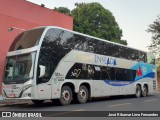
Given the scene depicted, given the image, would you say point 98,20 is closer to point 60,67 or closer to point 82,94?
point 82,94

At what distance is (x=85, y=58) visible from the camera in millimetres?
16750

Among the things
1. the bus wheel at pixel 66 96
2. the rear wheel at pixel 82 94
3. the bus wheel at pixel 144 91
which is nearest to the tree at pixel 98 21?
the bus wheel at pixel 144 91

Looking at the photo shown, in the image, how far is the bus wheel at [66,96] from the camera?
1488 cm

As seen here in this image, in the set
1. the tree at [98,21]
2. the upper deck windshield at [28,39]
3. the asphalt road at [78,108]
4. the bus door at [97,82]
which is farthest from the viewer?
the tree at [98,21]

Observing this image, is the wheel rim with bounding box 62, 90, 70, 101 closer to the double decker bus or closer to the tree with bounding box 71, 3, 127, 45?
the double decker bus

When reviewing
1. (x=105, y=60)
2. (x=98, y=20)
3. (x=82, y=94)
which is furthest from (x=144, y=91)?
(x=98, y=20)

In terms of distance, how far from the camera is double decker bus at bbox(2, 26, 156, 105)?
534 inches

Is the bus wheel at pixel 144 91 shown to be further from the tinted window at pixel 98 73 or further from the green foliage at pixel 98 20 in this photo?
the green foliage at pixel 98 20

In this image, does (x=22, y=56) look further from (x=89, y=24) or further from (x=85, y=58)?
(x=89, y=24)

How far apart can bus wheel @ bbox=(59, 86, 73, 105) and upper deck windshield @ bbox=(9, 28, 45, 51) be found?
9.30ft

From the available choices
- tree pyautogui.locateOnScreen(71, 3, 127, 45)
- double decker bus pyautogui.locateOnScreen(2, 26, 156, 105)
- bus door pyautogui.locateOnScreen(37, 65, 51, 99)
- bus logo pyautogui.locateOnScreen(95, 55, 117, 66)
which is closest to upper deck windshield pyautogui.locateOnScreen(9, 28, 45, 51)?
double decker bus pyautogui.locateOnScreen(2, 26, 156, 105)

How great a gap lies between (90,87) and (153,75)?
10720 mm

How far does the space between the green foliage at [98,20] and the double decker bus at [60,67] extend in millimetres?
23370

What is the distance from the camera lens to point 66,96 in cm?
1515
